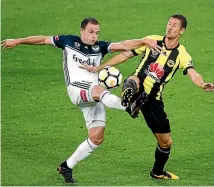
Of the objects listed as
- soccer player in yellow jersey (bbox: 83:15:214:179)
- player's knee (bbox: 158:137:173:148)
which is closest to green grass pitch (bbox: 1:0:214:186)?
player's knee (bbox: 158:137:173:148)

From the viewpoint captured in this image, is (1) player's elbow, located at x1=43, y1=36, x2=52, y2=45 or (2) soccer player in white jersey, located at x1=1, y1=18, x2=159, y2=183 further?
(1) player's elbow, located at x1=43, y1=36, x2=52, y2=45

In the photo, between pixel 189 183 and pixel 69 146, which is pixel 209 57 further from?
pixel 189 183

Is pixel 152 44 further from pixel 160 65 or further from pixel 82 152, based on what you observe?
pixel 82 152

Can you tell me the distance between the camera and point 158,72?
43.0 ft

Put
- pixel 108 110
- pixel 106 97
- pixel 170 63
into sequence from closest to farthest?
pixel 106 97 < pixel 170 63 < pixel 108 110

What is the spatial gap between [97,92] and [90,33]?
0.96 metres

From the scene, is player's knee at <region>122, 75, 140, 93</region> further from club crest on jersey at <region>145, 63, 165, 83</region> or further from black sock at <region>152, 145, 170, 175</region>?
black sock at <region>152, 145, 170, 175</region>

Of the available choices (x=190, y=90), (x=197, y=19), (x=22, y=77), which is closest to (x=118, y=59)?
(x=190, y=90)

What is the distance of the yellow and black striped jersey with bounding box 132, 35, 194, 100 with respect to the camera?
13.1m

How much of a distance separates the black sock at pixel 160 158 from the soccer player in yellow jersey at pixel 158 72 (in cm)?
15

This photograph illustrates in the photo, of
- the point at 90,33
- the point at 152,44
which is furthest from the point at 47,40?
the point at 152,44

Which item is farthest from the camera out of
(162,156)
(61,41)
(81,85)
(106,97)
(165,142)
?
(162,156)

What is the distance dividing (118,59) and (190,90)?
21.1ft

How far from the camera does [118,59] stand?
43.9 feet
